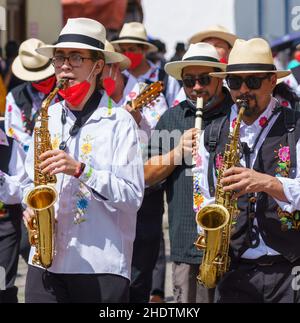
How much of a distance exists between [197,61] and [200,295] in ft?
5.33

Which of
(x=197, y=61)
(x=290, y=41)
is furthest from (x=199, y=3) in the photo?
(x=197, y=61)

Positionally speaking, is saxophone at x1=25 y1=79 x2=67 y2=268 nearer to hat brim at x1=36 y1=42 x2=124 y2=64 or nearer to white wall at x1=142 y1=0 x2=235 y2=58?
hat brim at x1=36 y1=42 x2=124 y2=64

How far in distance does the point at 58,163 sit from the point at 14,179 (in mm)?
1365

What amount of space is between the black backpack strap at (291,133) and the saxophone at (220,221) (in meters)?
0.24

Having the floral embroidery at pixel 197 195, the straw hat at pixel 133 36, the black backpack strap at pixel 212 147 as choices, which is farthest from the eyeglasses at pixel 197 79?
the straw hat at pixel 133 36

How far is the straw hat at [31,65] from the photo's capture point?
8.36 meters

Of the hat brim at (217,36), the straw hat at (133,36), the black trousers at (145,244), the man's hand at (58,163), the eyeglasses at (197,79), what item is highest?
the hat brim at (217,36)

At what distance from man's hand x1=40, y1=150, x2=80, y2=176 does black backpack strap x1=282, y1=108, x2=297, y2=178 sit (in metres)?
1.10

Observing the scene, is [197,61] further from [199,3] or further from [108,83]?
[199,3]

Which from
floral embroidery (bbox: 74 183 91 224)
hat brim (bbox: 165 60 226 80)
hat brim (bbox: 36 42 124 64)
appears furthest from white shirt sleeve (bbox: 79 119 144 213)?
hat brim (bbox: 165 60 226 80)

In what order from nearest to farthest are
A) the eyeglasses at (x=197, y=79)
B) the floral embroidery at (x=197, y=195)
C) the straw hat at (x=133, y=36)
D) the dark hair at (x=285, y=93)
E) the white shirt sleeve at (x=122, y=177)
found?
the white shirt sleeve at (x=122, y=177)
the floral embroidery at (x=197, y=195)
the eyeglasses at (x=197, y=79)
the dark hair at (x=285, y=93)
the straw hat at (x=133, y=36)

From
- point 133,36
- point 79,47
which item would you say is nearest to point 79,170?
point 79,47

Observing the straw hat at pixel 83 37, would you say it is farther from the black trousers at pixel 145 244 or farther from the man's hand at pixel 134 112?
the black trousers at pixel 145 244

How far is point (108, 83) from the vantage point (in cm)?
718
